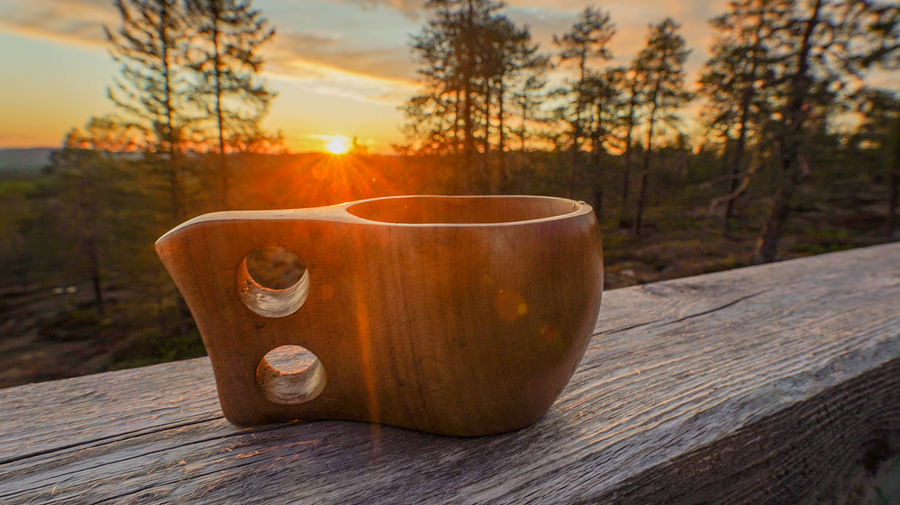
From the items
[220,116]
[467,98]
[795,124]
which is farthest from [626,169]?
[220,116]

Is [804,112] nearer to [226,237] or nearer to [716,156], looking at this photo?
[226,237]

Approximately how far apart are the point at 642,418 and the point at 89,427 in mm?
860

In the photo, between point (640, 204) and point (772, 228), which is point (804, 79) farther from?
point (640, 204)

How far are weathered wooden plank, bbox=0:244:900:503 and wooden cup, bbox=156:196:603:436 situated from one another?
6 centimetres

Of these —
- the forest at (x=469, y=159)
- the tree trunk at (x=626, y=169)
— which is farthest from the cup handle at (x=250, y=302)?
the tree trunk at (x=626, y=169)

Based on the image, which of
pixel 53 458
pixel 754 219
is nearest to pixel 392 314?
pixel 53 458

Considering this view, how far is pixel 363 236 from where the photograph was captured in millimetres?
548

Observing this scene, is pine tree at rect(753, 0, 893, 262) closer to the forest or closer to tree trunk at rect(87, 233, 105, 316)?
the forest

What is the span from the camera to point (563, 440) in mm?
629

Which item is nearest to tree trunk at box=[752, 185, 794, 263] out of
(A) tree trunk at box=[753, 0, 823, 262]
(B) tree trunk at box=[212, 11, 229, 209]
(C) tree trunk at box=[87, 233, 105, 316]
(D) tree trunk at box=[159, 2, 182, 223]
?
(A) tree trunk at box=[753, 0, 823, 262]

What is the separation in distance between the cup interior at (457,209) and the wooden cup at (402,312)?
187 millimetres

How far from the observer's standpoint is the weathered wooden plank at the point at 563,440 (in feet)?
1.79

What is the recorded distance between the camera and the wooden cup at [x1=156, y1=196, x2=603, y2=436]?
1.74 ft

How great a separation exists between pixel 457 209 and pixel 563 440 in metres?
0.48
